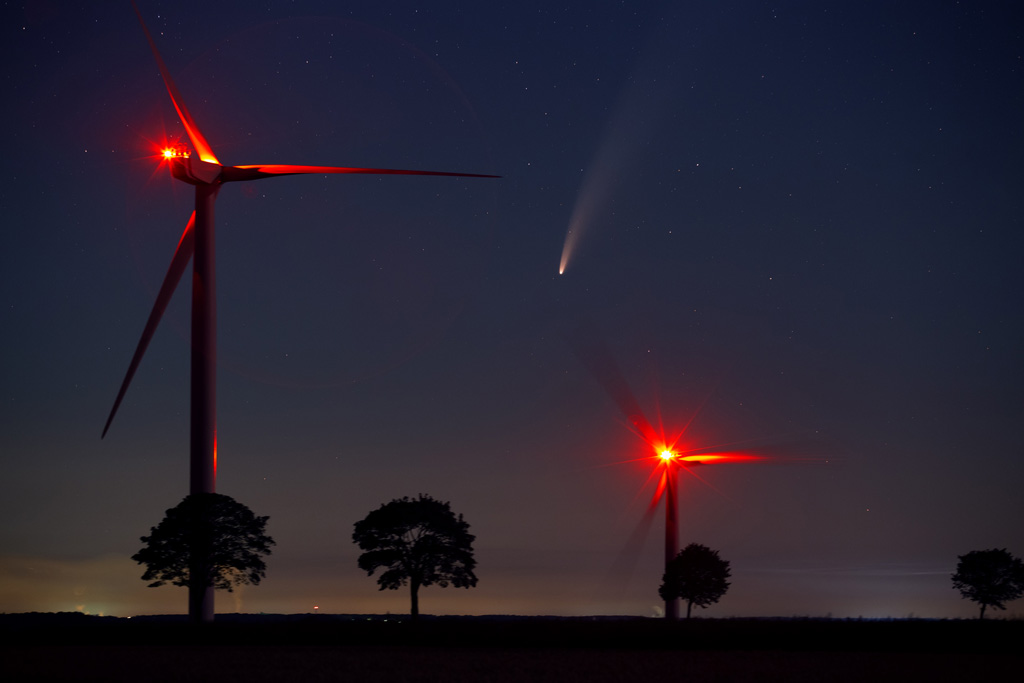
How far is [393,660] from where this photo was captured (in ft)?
224

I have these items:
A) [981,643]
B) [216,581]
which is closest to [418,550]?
[216,581]

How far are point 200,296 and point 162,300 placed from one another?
3.18 metres

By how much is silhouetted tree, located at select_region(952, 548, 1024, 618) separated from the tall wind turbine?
9299cm

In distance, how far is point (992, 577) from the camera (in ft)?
474

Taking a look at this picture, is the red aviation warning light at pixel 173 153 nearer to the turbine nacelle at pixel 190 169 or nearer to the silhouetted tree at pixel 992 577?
the turbine nacelle at pixel 190 169

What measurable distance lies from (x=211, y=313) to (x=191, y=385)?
6.07m

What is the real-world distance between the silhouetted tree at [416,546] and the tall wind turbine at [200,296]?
50.7 ft

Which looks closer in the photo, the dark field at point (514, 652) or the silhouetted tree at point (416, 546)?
the dark field at point (514, 652)

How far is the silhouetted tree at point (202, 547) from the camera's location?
99875 millimetres

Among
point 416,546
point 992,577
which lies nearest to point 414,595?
point 416,546

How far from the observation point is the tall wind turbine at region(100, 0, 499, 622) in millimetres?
94250

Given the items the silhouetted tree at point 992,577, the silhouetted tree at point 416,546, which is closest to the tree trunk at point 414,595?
the silhouetted tree at point 416,546

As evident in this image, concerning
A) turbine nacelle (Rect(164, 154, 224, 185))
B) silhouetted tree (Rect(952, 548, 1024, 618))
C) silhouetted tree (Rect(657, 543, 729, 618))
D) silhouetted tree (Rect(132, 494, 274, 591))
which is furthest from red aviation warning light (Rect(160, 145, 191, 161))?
silhouetted tree (Rect(952, 548, 1024, 618))

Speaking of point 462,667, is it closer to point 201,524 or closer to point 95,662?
point 95,662
